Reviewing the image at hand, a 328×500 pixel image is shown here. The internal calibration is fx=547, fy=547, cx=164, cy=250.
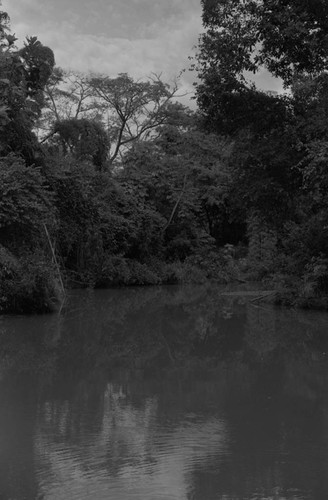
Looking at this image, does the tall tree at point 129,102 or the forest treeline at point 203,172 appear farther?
the tall tree at point 129,102

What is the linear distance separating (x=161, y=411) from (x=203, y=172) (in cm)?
2014

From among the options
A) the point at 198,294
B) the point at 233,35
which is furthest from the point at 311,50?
the point at 198,294

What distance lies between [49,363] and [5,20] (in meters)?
13.4

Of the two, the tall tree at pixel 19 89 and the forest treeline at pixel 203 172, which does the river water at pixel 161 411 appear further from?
the tall tree at pixel 19 89

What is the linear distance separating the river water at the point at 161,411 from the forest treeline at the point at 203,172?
2632mm

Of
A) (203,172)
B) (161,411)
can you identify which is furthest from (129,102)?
(161,411)

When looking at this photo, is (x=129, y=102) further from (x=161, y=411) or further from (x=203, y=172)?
(x=161, y=411)

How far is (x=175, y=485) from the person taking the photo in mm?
3656

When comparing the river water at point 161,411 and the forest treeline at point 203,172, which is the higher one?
the forest treeline at point 203,172

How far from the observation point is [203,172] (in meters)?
24.8

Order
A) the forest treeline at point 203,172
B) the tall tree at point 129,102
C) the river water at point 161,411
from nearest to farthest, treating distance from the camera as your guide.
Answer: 1. the river water at point 161,411
2. the forest treeline at point 203,172
3. the tall tree at point 129,102

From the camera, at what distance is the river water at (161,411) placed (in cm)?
371

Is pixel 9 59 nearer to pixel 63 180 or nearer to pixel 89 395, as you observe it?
pixel 63 180

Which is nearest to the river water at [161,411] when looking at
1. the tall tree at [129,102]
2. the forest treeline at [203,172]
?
the forest treeline at [203,172]
